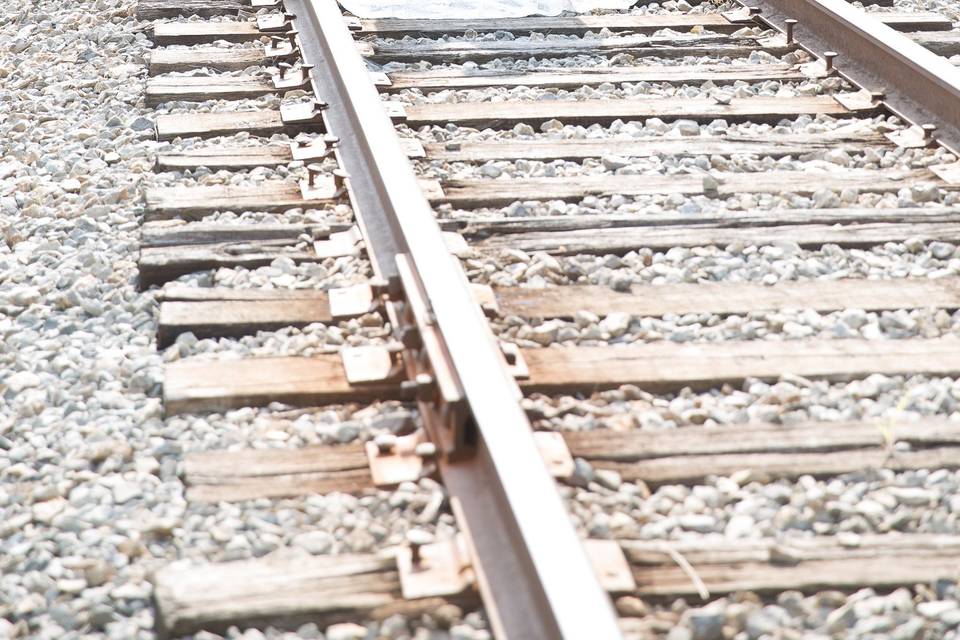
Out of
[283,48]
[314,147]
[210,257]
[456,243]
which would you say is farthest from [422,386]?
[283,48]

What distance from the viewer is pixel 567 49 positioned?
18.1 feet

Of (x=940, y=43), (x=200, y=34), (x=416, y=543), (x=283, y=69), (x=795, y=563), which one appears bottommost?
(x=795, y=563)

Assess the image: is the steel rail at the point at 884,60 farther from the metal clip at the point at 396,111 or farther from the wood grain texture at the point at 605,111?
the metal clip at the point at 396,111

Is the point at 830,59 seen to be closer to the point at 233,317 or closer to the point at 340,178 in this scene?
the point at 340,178

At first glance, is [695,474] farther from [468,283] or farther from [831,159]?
[831,159]

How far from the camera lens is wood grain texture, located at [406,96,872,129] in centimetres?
479

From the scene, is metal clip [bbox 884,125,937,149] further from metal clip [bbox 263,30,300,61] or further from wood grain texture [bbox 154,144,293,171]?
metal clip [bbox 263,30,300,61]

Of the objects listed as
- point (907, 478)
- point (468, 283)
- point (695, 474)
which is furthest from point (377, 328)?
point (907, 478)

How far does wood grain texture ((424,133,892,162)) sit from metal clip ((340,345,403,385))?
1.35 metres

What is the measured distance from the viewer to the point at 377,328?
339 centimetres

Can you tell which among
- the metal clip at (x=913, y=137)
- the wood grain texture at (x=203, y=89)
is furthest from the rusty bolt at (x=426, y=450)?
the wood grain texture at (x=203, y=89)

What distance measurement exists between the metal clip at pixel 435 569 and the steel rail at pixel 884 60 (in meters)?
2.73

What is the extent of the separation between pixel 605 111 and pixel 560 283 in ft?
4.44

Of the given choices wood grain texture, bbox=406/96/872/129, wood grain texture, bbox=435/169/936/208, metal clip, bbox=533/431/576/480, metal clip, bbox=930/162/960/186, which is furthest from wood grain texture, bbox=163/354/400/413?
metal clip, bbox=930/162/960/186
